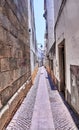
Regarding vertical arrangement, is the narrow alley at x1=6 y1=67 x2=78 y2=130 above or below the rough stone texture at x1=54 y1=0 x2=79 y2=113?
below

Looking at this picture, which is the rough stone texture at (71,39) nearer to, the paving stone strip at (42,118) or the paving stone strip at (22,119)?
the paving stone strip at (42,118)

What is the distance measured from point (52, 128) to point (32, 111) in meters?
1.09

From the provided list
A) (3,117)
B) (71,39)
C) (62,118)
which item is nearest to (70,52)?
(71,39)

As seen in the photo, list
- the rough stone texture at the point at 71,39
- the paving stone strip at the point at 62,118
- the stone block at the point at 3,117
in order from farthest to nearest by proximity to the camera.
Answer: the rough stone texture at the point at 71,39
the paving stone strip at the point at 62,118
the stone block at the point at 3,117

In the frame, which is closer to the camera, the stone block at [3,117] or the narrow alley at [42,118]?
the stone block at [3,117]

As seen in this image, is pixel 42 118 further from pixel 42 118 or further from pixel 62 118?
pixel 62 118

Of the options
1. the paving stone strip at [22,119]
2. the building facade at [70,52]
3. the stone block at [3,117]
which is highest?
the building facade at [70,52]

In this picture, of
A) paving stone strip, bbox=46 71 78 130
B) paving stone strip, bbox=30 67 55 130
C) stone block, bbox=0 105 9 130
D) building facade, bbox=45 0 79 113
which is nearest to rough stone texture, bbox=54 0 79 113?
building facade, bbox=45 0 79 113

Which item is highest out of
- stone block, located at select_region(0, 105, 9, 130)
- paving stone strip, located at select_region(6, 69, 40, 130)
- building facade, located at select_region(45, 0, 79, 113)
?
building facade, located at select_region(45, 0, 79, 113)

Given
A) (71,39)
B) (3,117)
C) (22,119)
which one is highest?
(71,39)

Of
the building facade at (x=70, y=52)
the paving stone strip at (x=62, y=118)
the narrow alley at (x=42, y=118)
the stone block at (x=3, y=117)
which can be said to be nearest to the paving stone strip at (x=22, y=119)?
the narrow alley at (x=42, y=118)

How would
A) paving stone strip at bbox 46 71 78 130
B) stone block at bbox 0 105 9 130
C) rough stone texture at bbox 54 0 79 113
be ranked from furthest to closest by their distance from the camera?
rough stone texture at bbox 54 0 79 113 < paving stone strip at bbox 46 71 78 130 < stone block at bbox 0 105 9 130

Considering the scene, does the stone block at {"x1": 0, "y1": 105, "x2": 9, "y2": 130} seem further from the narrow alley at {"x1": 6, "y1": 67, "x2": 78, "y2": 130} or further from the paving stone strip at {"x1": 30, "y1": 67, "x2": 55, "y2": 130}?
the paving stone strip at {"x1": 30, "y1": 67, "x2": 55, "y2": 130}

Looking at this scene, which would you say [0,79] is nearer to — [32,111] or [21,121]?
[21,121]
